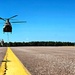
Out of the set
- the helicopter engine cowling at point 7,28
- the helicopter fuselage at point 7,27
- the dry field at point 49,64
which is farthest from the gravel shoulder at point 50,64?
the helicopter fuselage at point 7,27

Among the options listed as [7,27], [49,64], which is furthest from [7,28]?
[49,64]

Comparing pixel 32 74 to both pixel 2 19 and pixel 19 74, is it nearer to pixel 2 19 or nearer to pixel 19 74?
pixel 19 74

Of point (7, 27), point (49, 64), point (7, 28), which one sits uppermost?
point (7, 27)

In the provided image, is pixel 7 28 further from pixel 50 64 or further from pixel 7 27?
pixel 50 64

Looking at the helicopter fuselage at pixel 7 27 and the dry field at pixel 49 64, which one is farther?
the helicopter fuselage at pixel 7 27

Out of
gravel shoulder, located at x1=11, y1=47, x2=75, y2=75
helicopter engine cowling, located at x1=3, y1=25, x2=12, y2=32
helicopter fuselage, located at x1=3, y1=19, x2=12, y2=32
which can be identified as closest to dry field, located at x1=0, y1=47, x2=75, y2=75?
gravel shoulder, located at x1=11, y1=47, x2=75, y2=75

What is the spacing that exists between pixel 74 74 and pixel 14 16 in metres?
70.4

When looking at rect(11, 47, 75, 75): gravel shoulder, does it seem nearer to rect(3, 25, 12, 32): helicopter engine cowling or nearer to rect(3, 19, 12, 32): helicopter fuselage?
rect(3, 25, 12, 32): helicopter engine cowling

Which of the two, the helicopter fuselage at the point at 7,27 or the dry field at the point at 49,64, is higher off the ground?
the helicopter fuselage at the point at 7,27

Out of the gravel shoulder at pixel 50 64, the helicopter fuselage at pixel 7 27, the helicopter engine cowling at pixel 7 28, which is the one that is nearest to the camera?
the gravel shoulder at pixel 50 64

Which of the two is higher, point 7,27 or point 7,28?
point 7,27

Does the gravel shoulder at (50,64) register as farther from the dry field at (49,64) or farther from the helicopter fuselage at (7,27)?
the helicopter fuselage at (7,27)

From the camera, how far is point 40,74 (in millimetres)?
8992

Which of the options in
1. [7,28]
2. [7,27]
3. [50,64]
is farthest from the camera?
[7,27]
